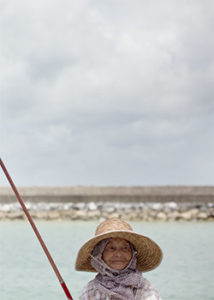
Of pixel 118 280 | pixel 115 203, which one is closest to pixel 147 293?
pixel 118 280

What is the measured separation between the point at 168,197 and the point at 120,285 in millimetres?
13136

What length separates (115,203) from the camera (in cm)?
1501

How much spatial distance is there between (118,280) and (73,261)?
6.09m

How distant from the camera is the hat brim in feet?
6.84

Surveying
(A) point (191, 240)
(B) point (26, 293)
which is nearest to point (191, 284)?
(B) point (26, 293)

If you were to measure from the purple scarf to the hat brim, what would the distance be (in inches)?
2.5

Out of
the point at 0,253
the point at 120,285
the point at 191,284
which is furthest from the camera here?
the point at 0,253

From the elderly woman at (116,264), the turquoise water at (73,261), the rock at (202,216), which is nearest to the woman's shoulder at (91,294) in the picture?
the elderly woman at (116,264)

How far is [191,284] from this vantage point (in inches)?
262

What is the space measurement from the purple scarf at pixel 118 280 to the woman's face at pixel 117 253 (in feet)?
0.05

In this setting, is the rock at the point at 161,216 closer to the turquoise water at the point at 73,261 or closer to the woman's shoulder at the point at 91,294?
the turquoise water at the point at 73,261

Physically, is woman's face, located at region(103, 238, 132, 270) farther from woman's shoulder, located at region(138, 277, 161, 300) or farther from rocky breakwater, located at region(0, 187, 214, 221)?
rocky breakwater, located at region(0, 187, 214, 221)

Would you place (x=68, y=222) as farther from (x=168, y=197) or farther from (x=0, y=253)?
Answer: (x=0, y=253)

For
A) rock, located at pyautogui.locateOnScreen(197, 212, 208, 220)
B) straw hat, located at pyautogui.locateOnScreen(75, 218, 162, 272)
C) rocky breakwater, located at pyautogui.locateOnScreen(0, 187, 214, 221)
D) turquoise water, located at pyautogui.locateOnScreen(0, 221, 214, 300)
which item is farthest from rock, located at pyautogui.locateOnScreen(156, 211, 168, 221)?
straw hat, located at pyautogui.locateOnScreen(75, 218, 162, 272)
